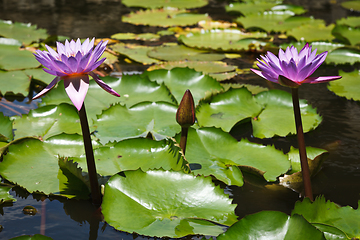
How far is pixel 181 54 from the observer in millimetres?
2625

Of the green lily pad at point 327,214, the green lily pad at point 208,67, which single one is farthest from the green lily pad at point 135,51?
the green lily pad at point 327,214

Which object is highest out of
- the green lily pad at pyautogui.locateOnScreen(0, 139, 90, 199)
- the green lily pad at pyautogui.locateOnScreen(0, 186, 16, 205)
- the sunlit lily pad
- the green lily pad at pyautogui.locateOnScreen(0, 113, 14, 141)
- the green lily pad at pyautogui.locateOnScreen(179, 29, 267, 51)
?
the green lily pad at pyautogui.locateOnScreen(179, 29, 267, 51)

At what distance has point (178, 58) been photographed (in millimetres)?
2521

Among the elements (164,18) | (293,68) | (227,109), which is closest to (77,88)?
(293,68)

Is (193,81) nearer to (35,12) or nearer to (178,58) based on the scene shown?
(178,58)

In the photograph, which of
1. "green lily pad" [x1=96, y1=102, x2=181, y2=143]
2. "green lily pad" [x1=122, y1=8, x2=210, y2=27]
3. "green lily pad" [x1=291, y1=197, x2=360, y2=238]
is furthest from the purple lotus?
"green lily pad" [x1=122, y1=8, x2=210, y2=27]

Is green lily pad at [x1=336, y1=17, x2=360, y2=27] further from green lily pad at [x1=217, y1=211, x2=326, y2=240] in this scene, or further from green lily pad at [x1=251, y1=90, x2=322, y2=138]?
green lily pad at [x1=217, y1=211, x2=326, y2=240]

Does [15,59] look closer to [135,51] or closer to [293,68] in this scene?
[135,51]

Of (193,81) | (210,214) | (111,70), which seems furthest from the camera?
(111,70)

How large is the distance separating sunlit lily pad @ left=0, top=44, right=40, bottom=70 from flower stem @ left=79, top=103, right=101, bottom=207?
1.47 meters

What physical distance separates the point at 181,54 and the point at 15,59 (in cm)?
120

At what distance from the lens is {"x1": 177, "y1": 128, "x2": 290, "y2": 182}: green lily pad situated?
118 cm

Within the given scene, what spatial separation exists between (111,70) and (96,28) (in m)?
1.11

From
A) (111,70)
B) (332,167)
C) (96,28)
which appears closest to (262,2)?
(96,28)
